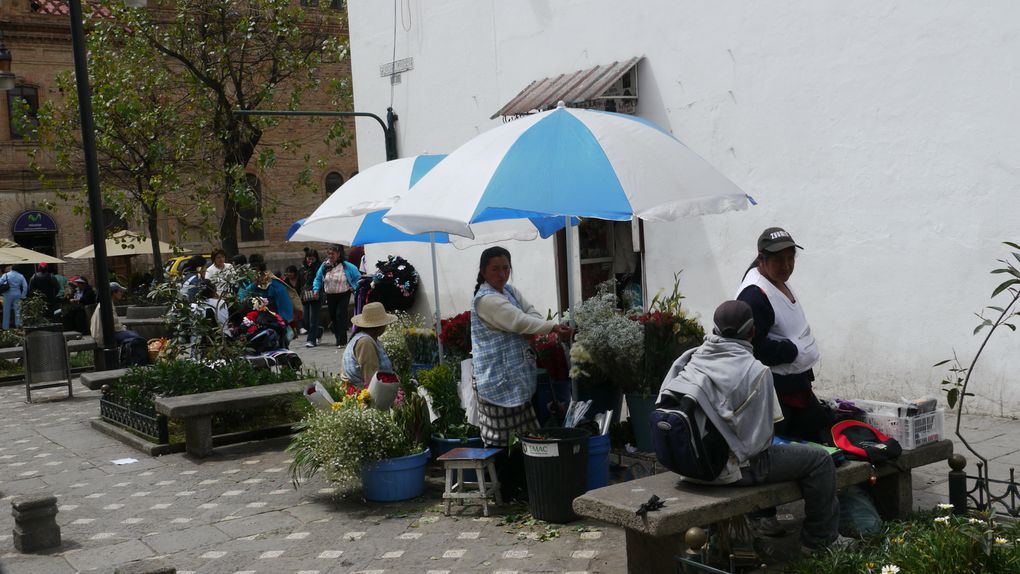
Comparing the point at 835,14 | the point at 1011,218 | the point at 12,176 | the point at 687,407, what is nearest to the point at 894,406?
the point at 687,407

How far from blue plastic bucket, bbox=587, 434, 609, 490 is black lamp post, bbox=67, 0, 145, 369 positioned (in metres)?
8.85

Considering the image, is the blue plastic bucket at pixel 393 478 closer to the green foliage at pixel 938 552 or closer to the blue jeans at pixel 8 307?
the green foliage at pixel 938 552

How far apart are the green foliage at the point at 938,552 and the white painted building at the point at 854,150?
4.14 metres

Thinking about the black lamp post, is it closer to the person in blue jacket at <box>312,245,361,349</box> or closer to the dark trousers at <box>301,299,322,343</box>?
the person in blue jacket at <box>312,245,361,349</box>

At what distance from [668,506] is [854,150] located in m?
5.91

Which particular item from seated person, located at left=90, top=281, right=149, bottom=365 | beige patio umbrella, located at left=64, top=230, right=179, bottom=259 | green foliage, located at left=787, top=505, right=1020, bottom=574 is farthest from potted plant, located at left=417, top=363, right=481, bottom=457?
beige patio umbrella, located at left=64, top=230, right=179, bottom=259

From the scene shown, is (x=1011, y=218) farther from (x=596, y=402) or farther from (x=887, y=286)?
(x=596, y=402)

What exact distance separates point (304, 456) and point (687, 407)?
3.52 meters

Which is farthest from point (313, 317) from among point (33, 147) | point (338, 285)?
point (33, 147)

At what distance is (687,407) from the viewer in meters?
4.68

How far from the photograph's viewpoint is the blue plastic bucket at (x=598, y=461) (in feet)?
21.1

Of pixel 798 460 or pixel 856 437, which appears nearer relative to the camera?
pixel 798 460

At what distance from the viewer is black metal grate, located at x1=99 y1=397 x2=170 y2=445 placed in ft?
30.7

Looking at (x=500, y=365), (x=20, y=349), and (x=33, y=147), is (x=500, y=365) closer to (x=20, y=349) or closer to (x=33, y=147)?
(x=20, y=349)
